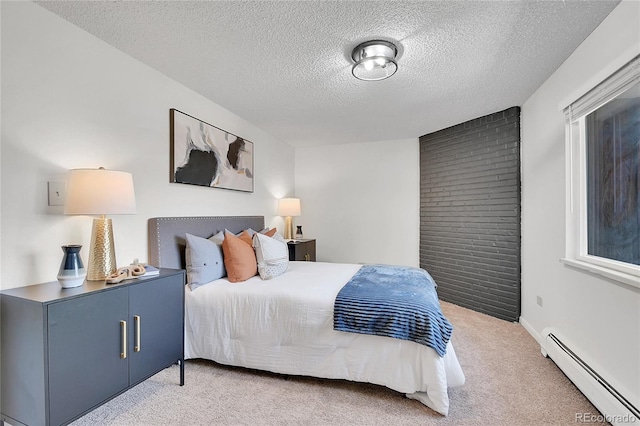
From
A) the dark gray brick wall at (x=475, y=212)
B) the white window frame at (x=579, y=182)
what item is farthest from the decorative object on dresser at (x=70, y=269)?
the dark gray brick wall at (x=475, y=212)

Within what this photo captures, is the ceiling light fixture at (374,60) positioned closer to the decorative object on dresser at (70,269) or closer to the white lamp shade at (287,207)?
the decorative object on dresser at (70,269)

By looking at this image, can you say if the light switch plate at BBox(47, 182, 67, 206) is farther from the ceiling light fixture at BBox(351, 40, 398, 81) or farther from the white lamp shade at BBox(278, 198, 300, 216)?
the white lamp shade at BBox(278, 198, 300, 216)

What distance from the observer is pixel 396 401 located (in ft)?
6.11

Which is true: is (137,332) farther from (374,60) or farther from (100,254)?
(374,60)

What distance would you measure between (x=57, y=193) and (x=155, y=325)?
3.17 ft

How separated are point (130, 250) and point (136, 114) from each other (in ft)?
3.36

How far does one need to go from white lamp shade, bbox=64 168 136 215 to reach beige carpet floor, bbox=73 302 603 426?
3.90ft

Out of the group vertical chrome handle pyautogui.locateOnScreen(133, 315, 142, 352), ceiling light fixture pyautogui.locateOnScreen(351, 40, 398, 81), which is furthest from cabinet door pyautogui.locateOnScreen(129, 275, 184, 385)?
ceiling light fixture pyautogui.locateOnScreen(351, 40, 398, 81)

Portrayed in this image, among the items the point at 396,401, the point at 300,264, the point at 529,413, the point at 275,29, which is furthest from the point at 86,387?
the point at 529,413

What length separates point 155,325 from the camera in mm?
1863

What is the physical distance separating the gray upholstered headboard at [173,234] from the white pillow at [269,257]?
1.68 feet

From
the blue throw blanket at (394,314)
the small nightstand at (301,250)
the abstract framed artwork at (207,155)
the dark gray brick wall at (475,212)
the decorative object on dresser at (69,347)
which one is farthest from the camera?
the small nightstand at (301,250)

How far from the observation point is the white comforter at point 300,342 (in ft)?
5.94

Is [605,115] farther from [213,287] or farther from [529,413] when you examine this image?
[213,287]
